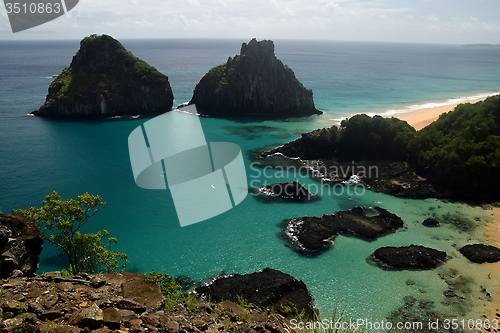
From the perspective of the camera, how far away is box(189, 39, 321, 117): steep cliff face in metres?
110

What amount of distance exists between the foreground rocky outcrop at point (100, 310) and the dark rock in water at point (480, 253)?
100 ft

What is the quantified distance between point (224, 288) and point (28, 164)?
55.1m

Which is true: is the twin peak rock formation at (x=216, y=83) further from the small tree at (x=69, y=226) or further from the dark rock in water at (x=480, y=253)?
the small tree at (x=69, y=226)

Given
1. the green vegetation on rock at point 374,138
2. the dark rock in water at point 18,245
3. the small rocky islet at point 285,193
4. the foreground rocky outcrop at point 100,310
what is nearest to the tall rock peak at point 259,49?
the green vegetation on rock at point 374,138

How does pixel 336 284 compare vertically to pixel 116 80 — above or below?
below

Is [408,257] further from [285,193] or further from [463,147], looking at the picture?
[463,147]

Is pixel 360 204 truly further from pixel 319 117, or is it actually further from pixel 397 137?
pixel 319 117

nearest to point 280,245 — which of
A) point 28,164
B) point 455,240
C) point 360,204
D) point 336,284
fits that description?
point 336,284

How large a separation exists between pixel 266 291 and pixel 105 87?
321 feet

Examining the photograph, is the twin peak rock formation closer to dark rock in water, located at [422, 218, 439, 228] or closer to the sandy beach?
the sandy beach

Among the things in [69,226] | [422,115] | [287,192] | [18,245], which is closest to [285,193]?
[287,192]

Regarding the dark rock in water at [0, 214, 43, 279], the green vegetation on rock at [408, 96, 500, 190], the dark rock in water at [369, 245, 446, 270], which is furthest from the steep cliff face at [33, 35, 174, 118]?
the dark rock in water at [0, 214, 43, 279]

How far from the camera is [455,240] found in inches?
1613

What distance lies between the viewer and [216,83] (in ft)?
371
